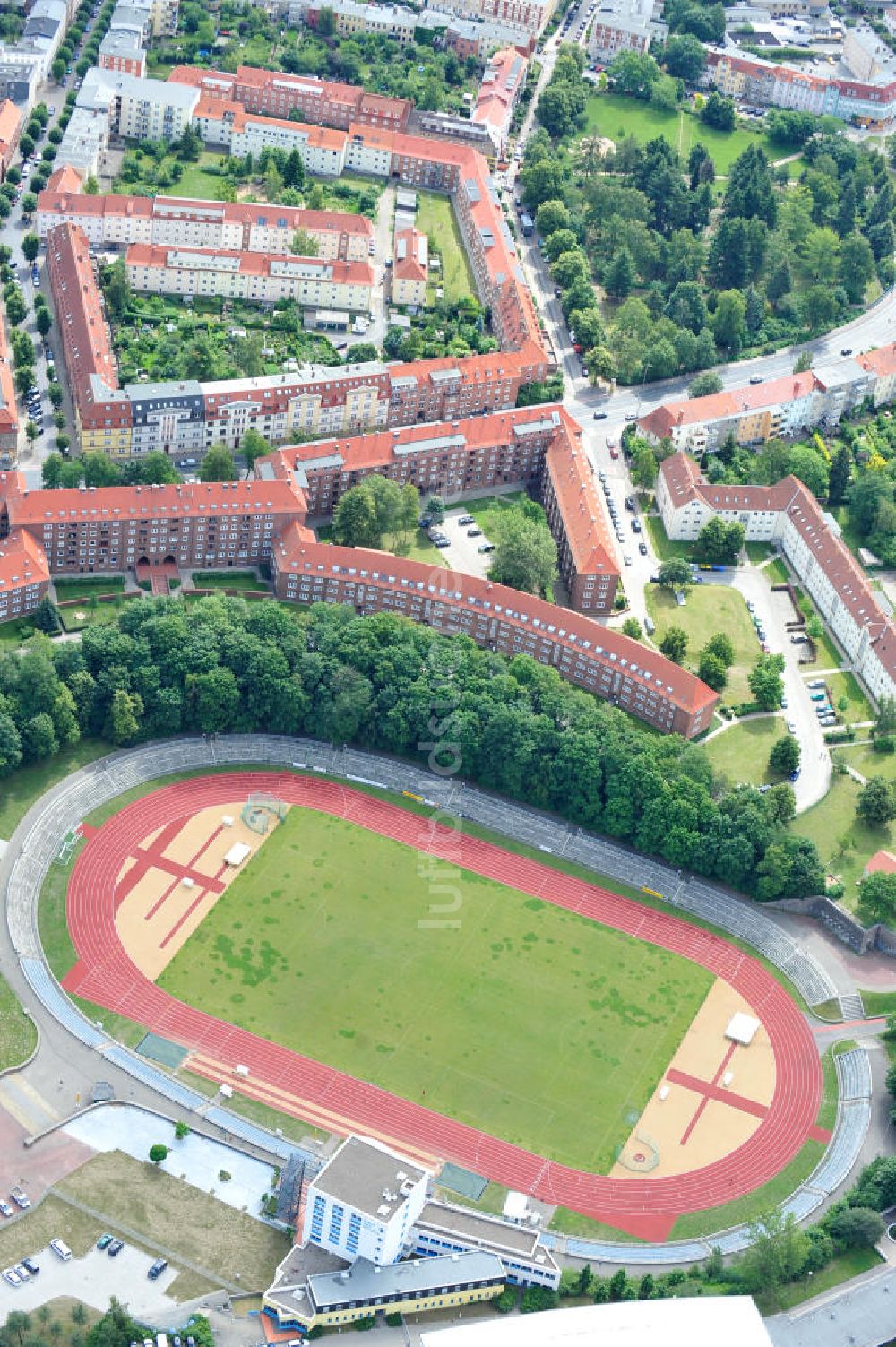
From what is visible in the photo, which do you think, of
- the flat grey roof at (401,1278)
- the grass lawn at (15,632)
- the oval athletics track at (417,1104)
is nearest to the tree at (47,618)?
the grass lawn at (15,632)

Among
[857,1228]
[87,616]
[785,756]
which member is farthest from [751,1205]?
[87,616]

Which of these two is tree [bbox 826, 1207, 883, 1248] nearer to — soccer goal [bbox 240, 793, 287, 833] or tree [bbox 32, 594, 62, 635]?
soccer goal [bbox 240, 793, 287, 833]

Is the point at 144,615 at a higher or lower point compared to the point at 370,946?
higher

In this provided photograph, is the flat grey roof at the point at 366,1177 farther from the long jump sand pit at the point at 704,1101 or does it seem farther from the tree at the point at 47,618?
the tree at the point at 47,618

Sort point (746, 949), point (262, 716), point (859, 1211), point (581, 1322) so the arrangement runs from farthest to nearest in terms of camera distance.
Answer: point (262, 716), point (746, 949), point (859, 1211), point (581, 1322)

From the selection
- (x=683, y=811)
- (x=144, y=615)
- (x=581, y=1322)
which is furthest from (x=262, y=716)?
(x=581, y=1322)

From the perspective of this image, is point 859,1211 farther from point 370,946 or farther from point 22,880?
point 22,880
